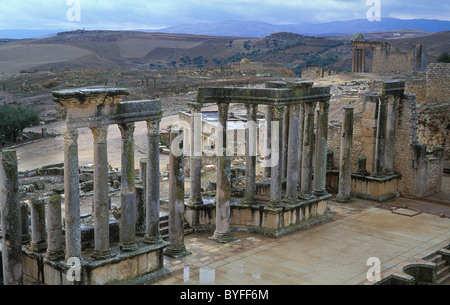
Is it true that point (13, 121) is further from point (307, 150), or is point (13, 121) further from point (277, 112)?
point (277, 112)

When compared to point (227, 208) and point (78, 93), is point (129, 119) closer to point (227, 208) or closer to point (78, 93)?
point (78, 93)

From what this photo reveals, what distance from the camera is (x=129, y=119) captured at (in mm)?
12023

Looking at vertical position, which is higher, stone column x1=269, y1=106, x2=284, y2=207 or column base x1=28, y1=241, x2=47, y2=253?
stone column x1=269, y1=106, x2=284, y2=207

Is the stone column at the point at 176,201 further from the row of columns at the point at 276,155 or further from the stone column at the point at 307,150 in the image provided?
the stone column at the point at 307,150

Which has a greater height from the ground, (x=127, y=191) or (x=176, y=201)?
(x=127, y=191)

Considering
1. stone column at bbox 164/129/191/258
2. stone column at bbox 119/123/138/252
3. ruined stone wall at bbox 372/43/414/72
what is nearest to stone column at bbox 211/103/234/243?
stone column at bbox 164/129/191/258

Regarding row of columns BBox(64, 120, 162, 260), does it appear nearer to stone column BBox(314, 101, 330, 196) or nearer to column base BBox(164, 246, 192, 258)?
column base BBox(164, 246, 192, 258)

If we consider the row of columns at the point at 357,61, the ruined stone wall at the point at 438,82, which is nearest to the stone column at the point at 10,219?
the ruined stone wall at the point at 438,82

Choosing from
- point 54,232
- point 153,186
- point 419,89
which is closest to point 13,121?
point 419,89

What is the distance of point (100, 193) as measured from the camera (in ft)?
38.1

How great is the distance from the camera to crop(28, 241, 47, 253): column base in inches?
484

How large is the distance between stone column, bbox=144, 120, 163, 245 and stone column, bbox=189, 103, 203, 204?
2597 millimetres

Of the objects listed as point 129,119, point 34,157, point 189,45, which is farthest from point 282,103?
point 189,45

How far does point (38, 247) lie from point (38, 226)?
50cm
